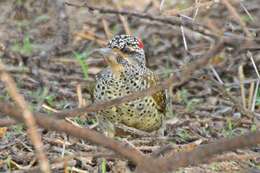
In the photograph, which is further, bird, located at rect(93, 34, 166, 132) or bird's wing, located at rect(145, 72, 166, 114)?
bird's wing, located at rect(145, 72, 166, 114)

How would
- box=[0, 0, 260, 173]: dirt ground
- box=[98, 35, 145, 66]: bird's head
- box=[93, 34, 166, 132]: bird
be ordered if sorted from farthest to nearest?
box=[98, 35, 145, 66]: bird's head → box=[93, 34, 166, 132]: bird → box=[0, 0, 260, 173]: dirt ground

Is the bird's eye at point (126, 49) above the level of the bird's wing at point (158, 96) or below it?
above

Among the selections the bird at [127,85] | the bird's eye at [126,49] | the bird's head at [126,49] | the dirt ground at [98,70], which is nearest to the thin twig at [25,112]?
the dirt ground at [98,70]

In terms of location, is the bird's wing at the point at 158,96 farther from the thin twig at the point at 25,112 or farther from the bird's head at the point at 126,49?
the thin twig at the point at 25,112

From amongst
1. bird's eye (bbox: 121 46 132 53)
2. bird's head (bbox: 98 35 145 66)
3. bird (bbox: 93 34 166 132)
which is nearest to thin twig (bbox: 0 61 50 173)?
bird (bbox: 93 34 166 132)

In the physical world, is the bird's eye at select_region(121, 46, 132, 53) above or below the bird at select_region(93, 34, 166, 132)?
above

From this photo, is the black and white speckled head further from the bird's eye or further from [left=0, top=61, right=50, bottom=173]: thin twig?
[left=0, top=61, right=50, bottom=173]: thin twig

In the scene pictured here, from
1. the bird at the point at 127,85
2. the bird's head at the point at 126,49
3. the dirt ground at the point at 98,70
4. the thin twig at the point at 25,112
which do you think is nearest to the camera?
the thin twig at the point at 25,112
